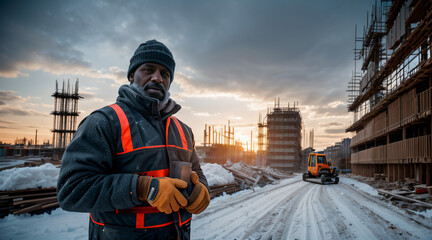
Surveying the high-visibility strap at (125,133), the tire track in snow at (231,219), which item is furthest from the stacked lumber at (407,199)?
the high-visibility strap at (125,133)

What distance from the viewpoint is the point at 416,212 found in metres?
8.73

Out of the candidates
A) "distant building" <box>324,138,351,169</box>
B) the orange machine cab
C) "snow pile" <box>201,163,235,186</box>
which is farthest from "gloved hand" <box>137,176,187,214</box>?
"distant building" <box>324,138,351,169</box>

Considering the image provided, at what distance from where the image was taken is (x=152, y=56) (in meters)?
2.07

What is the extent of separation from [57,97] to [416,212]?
5167 cm

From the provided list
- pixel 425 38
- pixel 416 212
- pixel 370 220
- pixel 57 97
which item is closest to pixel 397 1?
pixel 425 38

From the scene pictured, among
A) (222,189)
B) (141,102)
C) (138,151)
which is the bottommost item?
(222,189)

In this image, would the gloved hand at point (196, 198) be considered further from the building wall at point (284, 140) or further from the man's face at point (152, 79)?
the building wall at point (284, 140)

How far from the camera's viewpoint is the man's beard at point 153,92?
195cm

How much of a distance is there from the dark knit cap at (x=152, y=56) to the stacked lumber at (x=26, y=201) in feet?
21.4

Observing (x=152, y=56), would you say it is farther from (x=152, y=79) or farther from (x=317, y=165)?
(x=317, y=165)

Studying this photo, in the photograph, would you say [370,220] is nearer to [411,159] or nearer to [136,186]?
[136,186]

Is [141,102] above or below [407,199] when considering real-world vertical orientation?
above

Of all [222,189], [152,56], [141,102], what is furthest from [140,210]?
[222,189]

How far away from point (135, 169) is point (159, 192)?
246 mm
